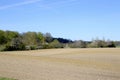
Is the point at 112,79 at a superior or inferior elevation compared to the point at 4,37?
inferior

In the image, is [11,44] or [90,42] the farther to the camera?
[90,42]

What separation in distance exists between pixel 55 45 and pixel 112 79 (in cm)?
6681

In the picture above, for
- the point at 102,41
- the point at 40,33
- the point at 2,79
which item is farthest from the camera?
the point at 40,33

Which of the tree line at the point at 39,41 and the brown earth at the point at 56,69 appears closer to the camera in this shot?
the brown earth at the point at 56,69

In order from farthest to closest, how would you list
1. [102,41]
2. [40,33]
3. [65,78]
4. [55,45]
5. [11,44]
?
[40,33]
[102,41]
[55,45]
[11,44]
[65,78]

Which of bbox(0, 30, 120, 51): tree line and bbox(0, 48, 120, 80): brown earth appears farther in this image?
bbox(0, 30, 120, 51): tree line

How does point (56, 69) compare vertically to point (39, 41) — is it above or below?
below

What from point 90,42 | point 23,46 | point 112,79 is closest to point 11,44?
point 23,46

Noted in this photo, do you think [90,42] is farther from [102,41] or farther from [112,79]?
[112,79]

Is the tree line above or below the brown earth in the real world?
above

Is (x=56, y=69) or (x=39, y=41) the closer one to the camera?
(x=56, y=69)

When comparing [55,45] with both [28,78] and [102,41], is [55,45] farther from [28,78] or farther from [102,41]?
[28,78]

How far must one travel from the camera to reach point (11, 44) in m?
71.2

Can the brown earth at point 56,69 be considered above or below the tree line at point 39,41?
below
